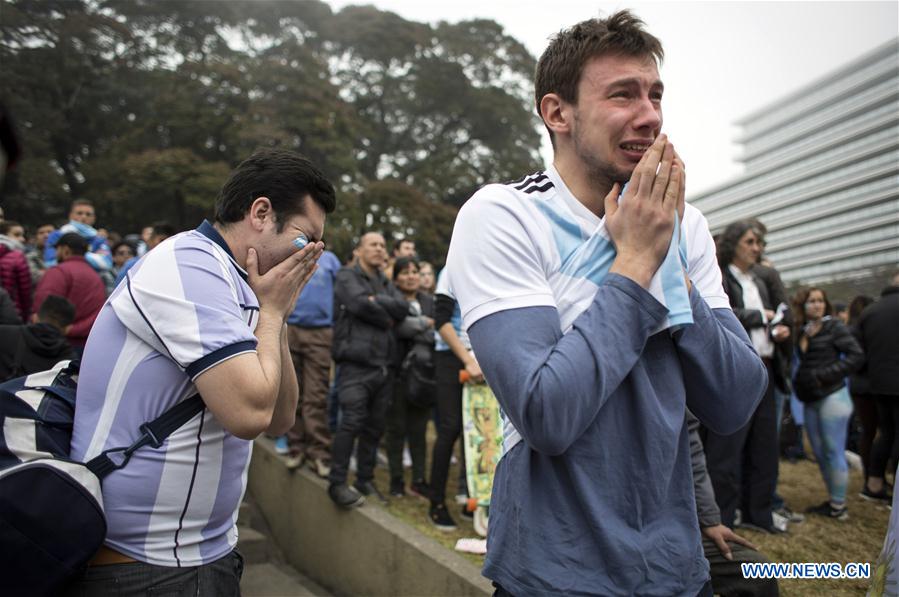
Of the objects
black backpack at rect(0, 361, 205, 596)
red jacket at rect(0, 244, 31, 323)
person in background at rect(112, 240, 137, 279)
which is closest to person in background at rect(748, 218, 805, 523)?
black backpack at rect(0, 361, 205, 596)

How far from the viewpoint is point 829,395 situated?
573cm

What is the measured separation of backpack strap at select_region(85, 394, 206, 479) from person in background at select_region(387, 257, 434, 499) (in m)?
4.22

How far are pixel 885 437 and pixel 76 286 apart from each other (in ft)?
24.1

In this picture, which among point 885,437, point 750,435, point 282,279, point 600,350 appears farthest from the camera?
point 885,437

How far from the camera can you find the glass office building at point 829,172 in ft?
243

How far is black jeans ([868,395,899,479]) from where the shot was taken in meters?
6.02

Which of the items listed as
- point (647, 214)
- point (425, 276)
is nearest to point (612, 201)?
point (647, 214)

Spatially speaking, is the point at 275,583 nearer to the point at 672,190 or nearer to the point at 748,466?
the point at 748,466

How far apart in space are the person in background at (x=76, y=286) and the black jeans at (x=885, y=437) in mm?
7083

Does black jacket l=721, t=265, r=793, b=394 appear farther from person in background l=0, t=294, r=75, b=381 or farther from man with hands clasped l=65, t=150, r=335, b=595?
person in background l=0, t=294, r=75, b=381

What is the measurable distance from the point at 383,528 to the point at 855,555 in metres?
3.21

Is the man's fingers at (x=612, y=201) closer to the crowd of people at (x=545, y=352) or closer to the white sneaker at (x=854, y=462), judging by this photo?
the crowd of people at (x=545, y=352)

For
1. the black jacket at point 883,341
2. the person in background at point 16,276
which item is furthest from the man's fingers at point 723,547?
the person in background at point 16,276

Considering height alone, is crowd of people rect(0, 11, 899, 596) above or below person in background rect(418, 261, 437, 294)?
below
